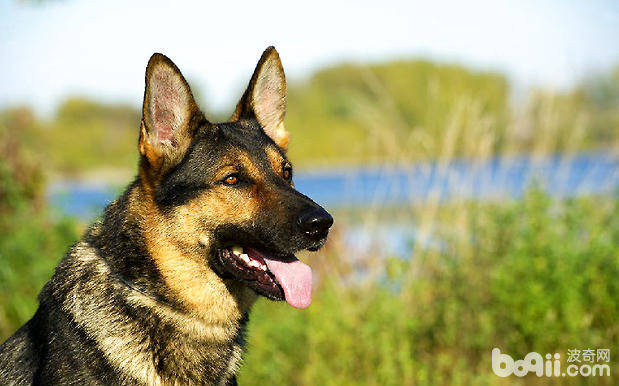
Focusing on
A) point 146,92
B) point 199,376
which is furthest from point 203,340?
point 146,92

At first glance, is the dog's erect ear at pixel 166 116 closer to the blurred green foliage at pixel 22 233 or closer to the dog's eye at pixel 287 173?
the dog's eye at pixel 287 173

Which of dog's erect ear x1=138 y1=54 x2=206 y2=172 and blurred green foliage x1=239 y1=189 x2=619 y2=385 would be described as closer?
dog's erect ear x1=138 y1=54 x2=206 y2=172

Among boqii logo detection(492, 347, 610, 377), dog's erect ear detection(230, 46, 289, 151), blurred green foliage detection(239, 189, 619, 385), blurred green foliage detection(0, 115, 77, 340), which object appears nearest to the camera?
dog's erect ear detection(230, 46, 289, 151)

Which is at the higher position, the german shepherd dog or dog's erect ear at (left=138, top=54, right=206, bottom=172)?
dog's erect ear at (left=138, top=54, right=206, bottom=172)

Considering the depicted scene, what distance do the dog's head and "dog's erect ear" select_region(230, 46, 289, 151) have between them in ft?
1.96

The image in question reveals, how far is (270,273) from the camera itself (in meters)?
3.38

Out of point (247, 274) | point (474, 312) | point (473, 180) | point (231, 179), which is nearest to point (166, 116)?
point (231, 179)

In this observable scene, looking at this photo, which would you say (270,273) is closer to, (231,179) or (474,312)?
(231,179)

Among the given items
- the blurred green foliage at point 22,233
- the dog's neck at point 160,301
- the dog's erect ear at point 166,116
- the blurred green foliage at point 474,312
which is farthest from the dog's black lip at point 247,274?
the blurred green foliage at point 22,233

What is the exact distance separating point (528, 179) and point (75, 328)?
4.90m

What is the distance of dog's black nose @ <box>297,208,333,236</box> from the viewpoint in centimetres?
322

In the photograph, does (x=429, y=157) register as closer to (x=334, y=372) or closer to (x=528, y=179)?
(x=528, y=179)

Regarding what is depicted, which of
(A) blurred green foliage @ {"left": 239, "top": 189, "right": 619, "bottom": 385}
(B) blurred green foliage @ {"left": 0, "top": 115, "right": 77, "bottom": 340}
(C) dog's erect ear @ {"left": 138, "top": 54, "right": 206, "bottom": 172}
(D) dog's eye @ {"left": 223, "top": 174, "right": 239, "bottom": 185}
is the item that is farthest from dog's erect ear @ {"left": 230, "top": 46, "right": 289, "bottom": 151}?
(B) blurred green foliage @ {"left": 0, "top": 115, "right": 77, "bottom": 340}

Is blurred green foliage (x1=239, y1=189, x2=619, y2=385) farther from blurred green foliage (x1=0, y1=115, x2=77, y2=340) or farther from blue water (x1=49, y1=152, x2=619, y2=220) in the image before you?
blurred green foliage (x1=0, y1=115, x2=77, y2=340)
